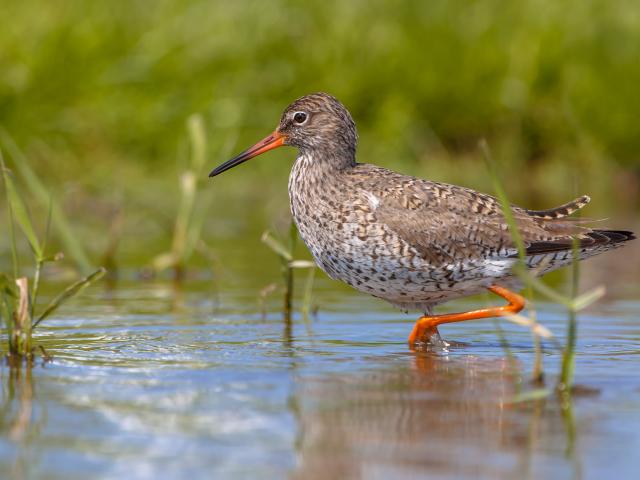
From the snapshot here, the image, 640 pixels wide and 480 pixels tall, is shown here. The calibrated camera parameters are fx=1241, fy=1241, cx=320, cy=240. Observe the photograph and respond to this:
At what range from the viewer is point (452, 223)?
24.3 ft

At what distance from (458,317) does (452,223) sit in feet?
1.93

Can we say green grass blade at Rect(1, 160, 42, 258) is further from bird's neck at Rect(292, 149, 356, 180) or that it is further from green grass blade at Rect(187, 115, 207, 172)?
green grass blade at Rect(187, 115, 207, 172)

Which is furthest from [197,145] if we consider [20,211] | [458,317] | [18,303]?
[18,303]

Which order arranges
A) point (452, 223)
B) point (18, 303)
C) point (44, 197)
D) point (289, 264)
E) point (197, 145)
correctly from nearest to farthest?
point (18, 303), point (44, 197), point (452, 223), point (289, 264), point (197, 145)

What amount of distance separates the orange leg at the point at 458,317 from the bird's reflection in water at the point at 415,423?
2.63 ft

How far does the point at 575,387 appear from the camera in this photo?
5711 millimetres

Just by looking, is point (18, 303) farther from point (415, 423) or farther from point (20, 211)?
point (415, 423)

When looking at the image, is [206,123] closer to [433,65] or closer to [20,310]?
[433,65]

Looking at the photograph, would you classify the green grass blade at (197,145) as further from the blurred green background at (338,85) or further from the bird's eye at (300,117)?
the blurred green background at (338,85)

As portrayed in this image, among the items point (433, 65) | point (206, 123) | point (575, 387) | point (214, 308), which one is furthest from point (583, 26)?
point (575, 387)

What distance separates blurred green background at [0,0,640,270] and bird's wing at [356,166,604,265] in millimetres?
6871

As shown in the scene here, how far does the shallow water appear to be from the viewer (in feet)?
14.5

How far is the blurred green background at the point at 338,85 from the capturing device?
1486cm

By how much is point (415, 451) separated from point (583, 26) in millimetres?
13257
